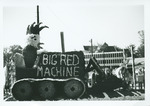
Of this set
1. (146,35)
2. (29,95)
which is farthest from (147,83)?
(29,95)

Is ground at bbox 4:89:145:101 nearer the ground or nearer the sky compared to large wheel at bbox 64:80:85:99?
nearer the ground

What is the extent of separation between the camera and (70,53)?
1354 mm

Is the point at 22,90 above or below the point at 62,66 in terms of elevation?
below

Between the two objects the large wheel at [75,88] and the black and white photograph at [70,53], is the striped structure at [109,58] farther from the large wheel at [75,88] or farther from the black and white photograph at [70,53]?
the large wheel at [75,88]

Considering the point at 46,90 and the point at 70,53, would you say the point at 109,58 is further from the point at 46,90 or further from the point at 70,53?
the point at 46,90

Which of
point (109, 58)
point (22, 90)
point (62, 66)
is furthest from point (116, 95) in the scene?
point (22, 90)

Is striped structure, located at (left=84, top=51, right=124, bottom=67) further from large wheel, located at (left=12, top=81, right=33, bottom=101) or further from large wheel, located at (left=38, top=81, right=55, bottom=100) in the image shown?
large wheel, located at (left=12, top=81, right=33, bottom=101)

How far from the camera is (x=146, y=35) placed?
1327 millimetres

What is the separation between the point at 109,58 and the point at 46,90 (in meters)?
0.41

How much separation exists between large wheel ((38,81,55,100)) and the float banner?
4 cm

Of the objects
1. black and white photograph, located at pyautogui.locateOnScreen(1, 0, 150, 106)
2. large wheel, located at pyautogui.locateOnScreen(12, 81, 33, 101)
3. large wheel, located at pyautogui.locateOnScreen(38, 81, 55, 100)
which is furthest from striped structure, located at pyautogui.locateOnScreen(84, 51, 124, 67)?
large wheel, located at pyautogui.locateOnScreen(12, 81, 33, 101)

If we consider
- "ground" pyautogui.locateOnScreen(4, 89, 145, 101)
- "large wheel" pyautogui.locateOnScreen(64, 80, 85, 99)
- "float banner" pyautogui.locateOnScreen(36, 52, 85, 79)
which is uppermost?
"float banner" pyautogui.locateOnScreen(36, 52, 85, 79)

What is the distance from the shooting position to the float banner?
1.35 metres

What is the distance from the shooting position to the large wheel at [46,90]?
4.43 feet
